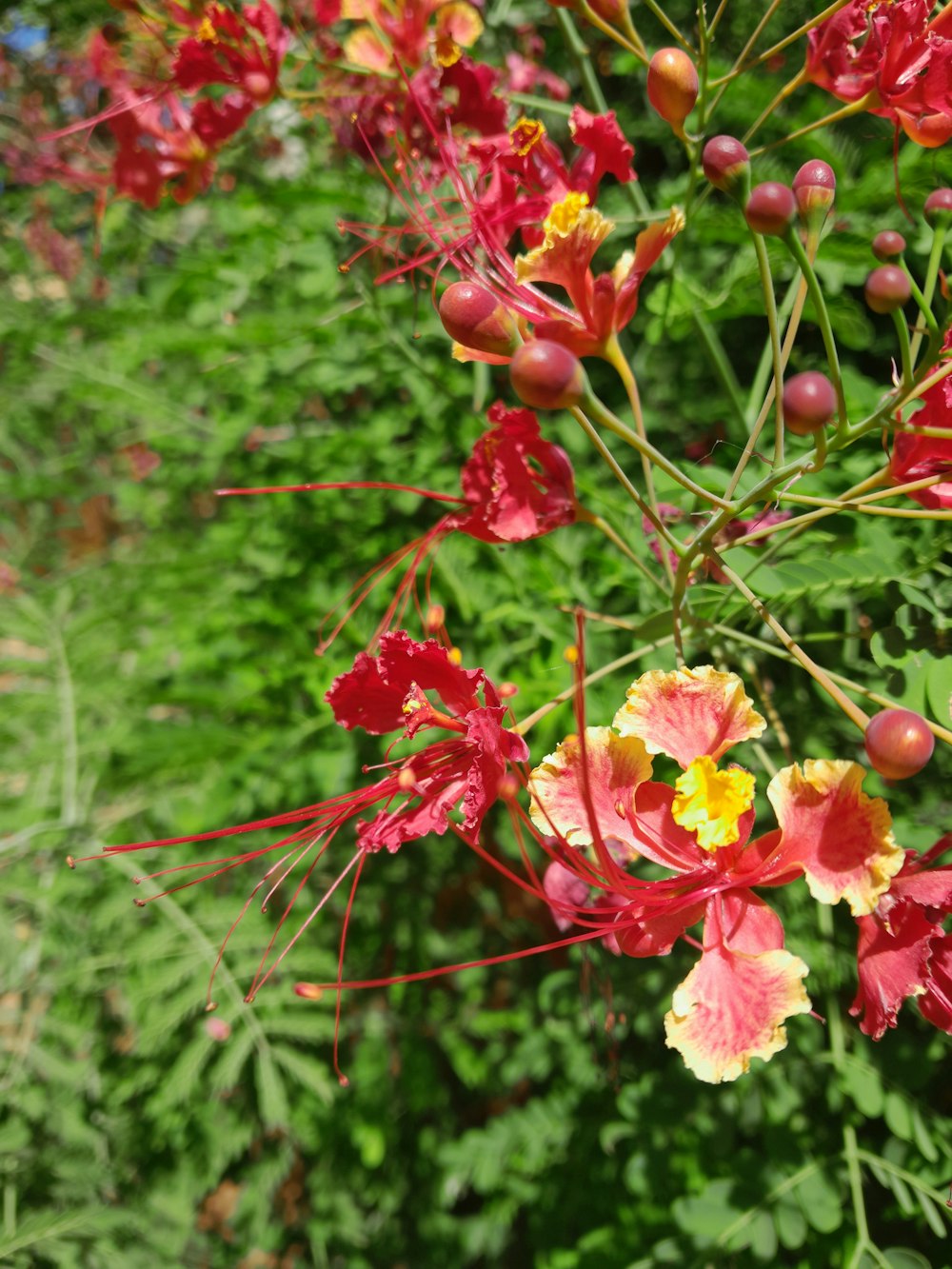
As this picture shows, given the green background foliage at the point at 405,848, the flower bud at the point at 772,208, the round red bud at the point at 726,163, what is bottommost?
the green background foliage at the point at 405,848

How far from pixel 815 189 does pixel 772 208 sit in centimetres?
11

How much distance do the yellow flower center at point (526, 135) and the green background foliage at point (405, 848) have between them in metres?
0.30

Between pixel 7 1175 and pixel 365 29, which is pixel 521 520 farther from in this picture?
pixel 7 1175

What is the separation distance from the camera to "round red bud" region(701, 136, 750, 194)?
2.93ft

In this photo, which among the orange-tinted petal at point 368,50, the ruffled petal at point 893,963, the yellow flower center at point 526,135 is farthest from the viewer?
the orange-tinted petal at point 368,50

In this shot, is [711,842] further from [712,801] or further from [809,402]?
[809,402]

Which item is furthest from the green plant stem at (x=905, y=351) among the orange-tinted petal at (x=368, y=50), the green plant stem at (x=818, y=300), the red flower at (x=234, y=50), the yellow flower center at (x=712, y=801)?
the red flower at (x=234, y=50)

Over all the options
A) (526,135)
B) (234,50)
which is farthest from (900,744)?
(234,50)

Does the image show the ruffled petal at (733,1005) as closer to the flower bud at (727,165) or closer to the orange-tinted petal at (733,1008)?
the orange-tinted petal at (733,1008)

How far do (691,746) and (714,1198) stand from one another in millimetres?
863

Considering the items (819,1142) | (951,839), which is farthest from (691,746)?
(819,1142)

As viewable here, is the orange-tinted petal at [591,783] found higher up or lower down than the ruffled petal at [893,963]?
higher up

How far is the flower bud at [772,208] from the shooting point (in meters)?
0.84

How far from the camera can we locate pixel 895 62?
3.43 feet
